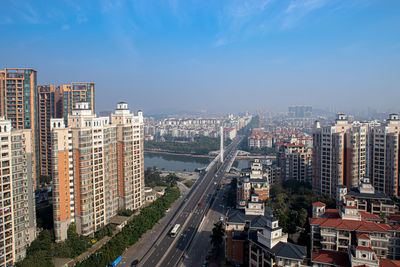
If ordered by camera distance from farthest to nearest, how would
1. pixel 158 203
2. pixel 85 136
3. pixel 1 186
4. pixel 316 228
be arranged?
1. pixel 158 203
2. pixel 85 136
3. pixel 316 228
4. pixel 1 186

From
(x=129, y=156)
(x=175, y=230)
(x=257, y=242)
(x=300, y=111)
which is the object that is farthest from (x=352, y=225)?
(x=300, y=111)

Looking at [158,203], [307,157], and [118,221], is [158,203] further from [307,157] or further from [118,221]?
[307,157]

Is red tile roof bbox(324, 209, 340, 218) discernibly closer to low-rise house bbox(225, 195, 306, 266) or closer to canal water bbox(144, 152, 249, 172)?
low-rise house bbox(225, 195, 306, 266)

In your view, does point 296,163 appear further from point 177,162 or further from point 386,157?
point 177,162

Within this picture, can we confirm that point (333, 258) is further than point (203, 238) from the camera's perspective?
Answer: No

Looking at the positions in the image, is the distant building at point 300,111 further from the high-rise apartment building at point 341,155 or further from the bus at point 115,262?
the bus at point 115,262

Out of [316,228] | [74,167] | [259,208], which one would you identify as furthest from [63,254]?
[316,228]

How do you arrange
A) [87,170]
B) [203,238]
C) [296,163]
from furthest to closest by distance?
[296,163]
[203,238]
[87,170]
